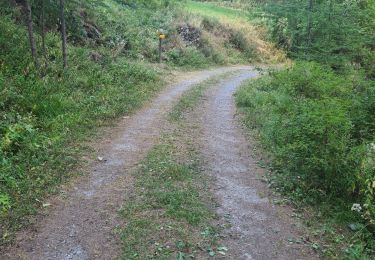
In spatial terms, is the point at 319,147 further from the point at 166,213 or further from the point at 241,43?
the point at 241,43

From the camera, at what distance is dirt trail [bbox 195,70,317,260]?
17.6 feet

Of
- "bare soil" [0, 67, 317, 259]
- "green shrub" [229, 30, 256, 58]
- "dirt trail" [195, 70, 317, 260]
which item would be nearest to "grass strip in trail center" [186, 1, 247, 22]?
"green shrub" [229, 30, 256, 58]

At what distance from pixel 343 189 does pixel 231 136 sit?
4127 mm

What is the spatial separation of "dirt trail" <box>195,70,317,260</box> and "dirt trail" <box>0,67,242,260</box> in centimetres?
157

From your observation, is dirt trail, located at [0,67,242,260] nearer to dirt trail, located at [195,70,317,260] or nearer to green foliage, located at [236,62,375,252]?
dirt trail, located at [195,70,317,260]

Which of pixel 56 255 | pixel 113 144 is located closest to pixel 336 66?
pixel 113 144

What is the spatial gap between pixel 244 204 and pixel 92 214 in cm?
251

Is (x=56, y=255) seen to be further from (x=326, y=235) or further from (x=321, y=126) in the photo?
(x=321, y=126)

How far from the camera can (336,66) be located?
1645cm

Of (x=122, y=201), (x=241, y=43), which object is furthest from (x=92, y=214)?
(x=241, y=43)

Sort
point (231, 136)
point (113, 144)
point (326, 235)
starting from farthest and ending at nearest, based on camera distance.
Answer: point (231, 136)
point (113, 144)
point (326, 235)

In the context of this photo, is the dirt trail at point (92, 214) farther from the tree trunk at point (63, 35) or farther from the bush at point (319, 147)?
the tree trunk at point (63, 35)

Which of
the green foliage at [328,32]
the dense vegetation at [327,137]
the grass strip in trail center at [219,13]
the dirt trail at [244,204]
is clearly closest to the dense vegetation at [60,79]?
the dirt trail at [244,204]

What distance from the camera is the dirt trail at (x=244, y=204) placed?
17.6 feet
